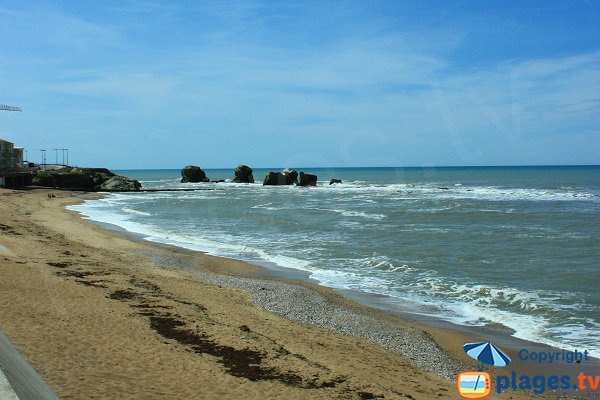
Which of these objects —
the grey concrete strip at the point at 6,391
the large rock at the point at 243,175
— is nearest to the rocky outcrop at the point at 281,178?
the large rock at the point at 243,175

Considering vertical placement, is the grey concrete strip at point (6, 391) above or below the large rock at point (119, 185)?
below

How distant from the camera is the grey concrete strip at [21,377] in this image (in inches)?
222

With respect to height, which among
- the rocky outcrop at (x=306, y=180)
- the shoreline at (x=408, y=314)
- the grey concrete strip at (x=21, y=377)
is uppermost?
the rocky outcrop at (x=306, y=180)

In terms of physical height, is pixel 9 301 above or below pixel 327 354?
above

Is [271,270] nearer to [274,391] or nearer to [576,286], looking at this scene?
[576,286]

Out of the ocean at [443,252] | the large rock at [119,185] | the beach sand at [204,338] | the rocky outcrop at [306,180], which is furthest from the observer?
the rocky outcrop at [306,180]

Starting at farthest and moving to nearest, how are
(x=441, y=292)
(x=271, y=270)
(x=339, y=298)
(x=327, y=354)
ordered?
(x=271, y=270) → (x=441, y=292) → (x=339, y=298) → (x=327, y=354)

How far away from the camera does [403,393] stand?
25.6ft

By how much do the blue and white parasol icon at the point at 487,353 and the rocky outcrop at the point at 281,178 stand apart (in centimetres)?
8305

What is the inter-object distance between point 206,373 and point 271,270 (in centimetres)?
1026

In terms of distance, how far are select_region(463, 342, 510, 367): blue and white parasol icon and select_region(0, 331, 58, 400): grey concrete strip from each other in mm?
7220

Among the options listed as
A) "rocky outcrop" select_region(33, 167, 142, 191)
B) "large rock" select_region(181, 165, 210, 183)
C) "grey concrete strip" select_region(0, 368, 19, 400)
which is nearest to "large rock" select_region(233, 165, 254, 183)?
"large rock" select_region(181, 165, 210, 183)

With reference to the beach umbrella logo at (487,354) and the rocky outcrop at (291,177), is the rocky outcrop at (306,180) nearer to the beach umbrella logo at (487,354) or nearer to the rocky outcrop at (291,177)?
the rocky outcrop at (291,177)

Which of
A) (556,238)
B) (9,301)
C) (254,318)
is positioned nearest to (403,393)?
(254,318)
